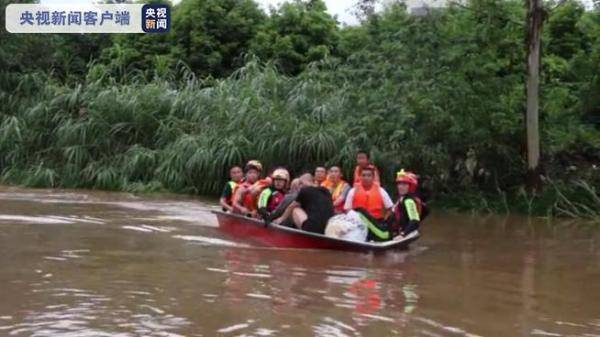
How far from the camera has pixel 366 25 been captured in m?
17.9

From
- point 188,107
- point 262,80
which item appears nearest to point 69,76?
point 188,107

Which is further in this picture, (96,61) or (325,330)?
(96,61)

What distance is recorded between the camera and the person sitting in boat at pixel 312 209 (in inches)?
459

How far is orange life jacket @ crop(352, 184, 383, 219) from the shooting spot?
12117mm

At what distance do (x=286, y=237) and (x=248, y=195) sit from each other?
2.20 metres

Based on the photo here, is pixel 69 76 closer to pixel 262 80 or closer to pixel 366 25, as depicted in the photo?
pixel 262 80

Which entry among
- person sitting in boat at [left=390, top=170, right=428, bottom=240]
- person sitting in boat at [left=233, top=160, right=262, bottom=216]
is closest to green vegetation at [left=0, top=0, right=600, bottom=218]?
person sitting in boat at [left=233, top=160, right=262, bottom=216]

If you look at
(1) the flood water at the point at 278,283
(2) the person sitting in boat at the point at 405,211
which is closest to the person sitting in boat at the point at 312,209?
(1) the flood water at the point at 278,283

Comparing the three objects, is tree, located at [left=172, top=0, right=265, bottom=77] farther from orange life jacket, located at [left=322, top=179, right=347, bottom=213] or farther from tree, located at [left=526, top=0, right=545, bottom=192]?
orange life jacket, located at [left=322, top=179, right=347, bottom=213]

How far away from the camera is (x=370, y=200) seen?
39.9 feet

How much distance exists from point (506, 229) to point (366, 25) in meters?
5.22

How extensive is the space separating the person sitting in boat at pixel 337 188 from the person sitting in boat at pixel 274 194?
0.86m

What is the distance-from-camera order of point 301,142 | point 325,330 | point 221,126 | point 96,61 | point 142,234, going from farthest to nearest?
point 96,61
point 221,126
point 301,142
point 142,234
point 325,330

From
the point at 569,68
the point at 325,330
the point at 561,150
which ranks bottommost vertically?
the point at 325,330
